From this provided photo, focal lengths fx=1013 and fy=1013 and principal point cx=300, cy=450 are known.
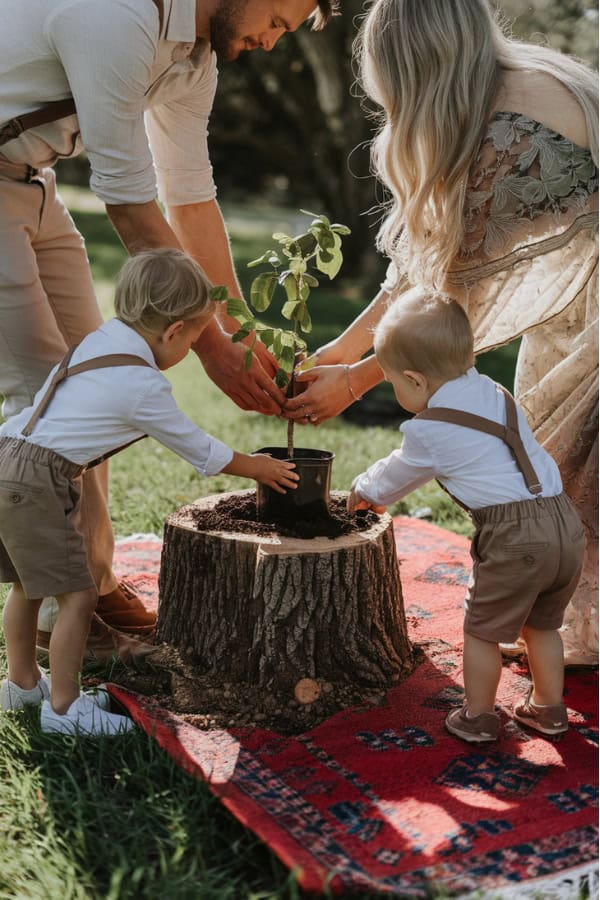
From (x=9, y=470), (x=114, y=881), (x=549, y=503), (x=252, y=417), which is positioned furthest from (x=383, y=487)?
(x=252, y=417)

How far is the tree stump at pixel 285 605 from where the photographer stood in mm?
2932

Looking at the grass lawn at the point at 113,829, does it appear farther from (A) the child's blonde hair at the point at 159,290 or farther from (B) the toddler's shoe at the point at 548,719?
(A) the child's blonde hair at the point at 159,290

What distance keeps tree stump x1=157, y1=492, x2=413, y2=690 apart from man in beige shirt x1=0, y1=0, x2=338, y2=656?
33cm

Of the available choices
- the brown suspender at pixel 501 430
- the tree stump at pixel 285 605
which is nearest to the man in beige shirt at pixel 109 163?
the tree stump at pixel 285 605

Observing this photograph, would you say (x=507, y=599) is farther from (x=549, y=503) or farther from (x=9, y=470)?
(x=9, y=470)

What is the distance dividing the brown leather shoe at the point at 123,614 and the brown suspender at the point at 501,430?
1371 mm

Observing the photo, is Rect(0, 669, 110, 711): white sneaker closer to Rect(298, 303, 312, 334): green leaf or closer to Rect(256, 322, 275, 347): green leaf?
Rect(256, 322, 275, 347): green leaf

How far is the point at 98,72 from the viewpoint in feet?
8.90

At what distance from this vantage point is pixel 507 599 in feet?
8.87

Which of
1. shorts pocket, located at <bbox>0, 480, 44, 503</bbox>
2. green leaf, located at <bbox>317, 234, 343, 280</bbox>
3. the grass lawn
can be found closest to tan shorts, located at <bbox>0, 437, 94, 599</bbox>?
shorts pocket, located at <bbox>0, 480, 44, 503</bbox>

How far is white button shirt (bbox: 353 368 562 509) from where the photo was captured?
2.69 m

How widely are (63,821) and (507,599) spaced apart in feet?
4.10

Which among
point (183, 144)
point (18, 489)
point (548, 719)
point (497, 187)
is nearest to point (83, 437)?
point (18, 489)

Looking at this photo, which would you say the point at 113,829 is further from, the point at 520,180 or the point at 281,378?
the point at 520,180
